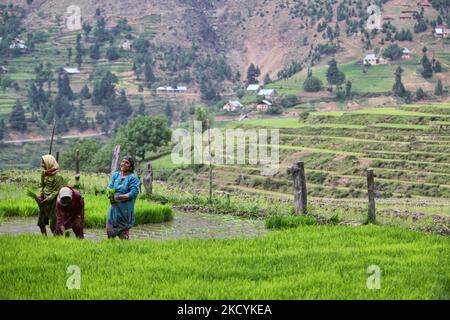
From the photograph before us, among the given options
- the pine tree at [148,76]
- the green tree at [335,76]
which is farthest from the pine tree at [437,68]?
the pine tree at [148,76]

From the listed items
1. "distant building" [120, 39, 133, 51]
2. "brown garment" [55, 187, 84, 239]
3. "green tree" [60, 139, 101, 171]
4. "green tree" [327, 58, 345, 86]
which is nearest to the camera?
"brown garment" [55, 187, 84, 239]

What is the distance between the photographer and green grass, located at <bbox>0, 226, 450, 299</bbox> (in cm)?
852

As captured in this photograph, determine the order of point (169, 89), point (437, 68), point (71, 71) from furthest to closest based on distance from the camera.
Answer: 1. point (169, 89)
2. point (71, 71)
3. point (437, 68)

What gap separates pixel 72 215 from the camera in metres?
12.2

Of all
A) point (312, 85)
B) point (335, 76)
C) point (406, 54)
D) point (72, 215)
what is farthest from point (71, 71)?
point (72, 215)

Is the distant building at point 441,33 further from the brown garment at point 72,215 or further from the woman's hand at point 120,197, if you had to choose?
the woman's hand at point 120,197

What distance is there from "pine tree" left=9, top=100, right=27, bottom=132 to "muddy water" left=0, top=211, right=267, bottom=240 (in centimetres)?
10845

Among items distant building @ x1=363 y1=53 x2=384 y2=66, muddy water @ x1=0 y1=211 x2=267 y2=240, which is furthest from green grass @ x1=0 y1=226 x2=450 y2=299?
distant building @ x1=363 y1=53 x2=384 y2=66

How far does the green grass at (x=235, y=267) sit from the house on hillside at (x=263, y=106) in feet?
343

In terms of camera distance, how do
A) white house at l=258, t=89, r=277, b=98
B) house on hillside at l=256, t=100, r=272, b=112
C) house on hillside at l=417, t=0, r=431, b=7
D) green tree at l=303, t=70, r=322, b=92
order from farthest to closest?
house on hillside at l=417, t=0, r=431, b=7, white house at l=258, t=89, r=277, b=98, green tree at l=303, t=70, r=322, b=92, house on hillside at l=256, t=100, r=272, b=112

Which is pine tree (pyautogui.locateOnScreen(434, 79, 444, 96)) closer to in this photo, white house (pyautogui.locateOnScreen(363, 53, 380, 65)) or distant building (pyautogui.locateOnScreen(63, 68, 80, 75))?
white house (pyautogui.locateOnScreen(363, 53, 380, 65))

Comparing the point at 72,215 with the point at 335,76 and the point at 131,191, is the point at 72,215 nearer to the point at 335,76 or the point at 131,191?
the point at 131,191

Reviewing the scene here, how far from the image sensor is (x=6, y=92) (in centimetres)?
14425

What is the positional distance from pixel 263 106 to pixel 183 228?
344 feet
